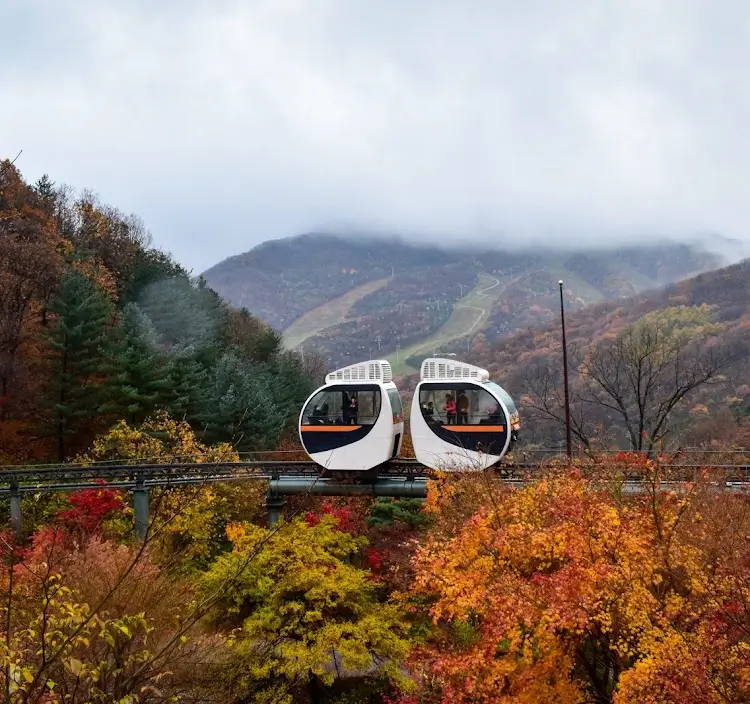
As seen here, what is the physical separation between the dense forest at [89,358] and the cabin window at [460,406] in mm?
Result: 10764

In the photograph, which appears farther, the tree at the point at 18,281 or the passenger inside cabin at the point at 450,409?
the tree at the point at 18,281

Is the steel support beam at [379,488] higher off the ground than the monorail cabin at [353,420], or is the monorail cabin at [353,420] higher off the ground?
the monorail cabin at [353,420]

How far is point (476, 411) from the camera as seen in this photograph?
21.7m

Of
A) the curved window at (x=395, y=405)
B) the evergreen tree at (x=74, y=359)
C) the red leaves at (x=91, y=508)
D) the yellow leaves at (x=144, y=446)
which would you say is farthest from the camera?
the evergreen tree at (x=74, y=359)

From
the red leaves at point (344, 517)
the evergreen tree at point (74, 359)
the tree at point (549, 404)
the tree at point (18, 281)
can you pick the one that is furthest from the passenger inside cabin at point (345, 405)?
the tree at point (18, 281)

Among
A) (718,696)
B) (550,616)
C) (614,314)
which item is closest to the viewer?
(718,696)

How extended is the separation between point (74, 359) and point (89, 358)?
2.41ft

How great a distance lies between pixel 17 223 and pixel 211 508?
24504 millimetres

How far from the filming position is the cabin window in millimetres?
21562

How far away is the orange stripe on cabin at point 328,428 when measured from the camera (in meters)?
22.7

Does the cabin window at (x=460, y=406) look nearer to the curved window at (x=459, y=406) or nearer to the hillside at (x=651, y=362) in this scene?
the curved window at (x=459, y=406)

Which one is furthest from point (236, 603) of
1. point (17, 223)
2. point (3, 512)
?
point (17, 223)

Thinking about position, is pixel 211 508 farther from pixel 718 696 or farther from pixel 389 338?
pixel 389 338

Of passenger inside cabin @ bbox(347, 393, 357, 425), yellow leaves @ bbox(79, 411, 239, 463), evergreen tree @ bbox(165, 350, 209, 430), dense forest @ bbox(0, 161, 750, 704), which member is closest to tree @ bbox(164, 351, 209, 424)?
evergreen tree @ bbox(165, 350, 209, 430)
